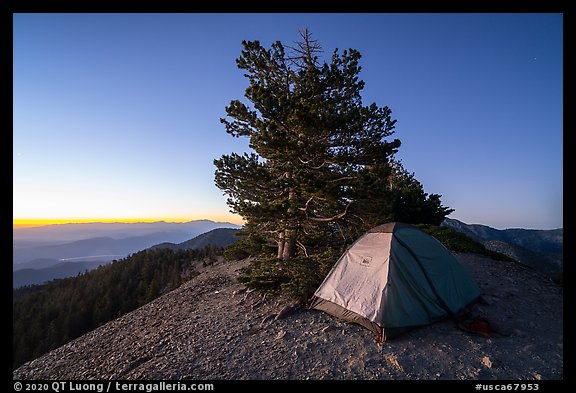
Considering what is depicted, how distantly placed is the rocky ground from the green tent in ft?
1.10

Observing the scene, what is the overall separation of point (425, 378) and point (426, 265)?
116 inches

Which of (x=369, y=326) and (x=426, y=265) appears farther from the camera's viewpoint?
(x=426, y=265)

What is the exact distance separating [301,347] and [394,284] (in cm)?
257

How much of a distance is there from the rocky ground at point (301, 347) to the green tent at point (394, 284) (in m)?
0.34

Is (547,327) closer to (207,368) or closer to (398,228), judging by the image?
(398,228)

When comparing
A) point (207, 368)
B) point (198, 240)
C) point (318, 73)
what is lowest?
point (198, 240)

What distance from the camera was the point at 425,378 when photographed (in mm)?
4539

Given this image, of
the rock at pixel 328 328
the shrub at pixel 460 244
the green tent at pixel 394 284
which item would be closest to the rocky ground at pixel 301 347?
the rock at pixel 328 328

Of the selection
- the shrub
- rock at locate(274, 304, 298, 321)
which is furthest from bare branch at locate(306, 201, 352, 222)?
the shrub

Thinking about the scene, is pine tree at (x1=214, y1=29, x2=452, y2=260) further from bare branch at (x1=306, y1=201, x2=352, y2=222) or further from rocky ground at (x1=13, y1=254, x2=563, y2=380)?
rocky ground at (x1=13, y1=254, x2=563, y2=380)

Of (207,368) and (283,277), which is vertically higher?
(283,277)
